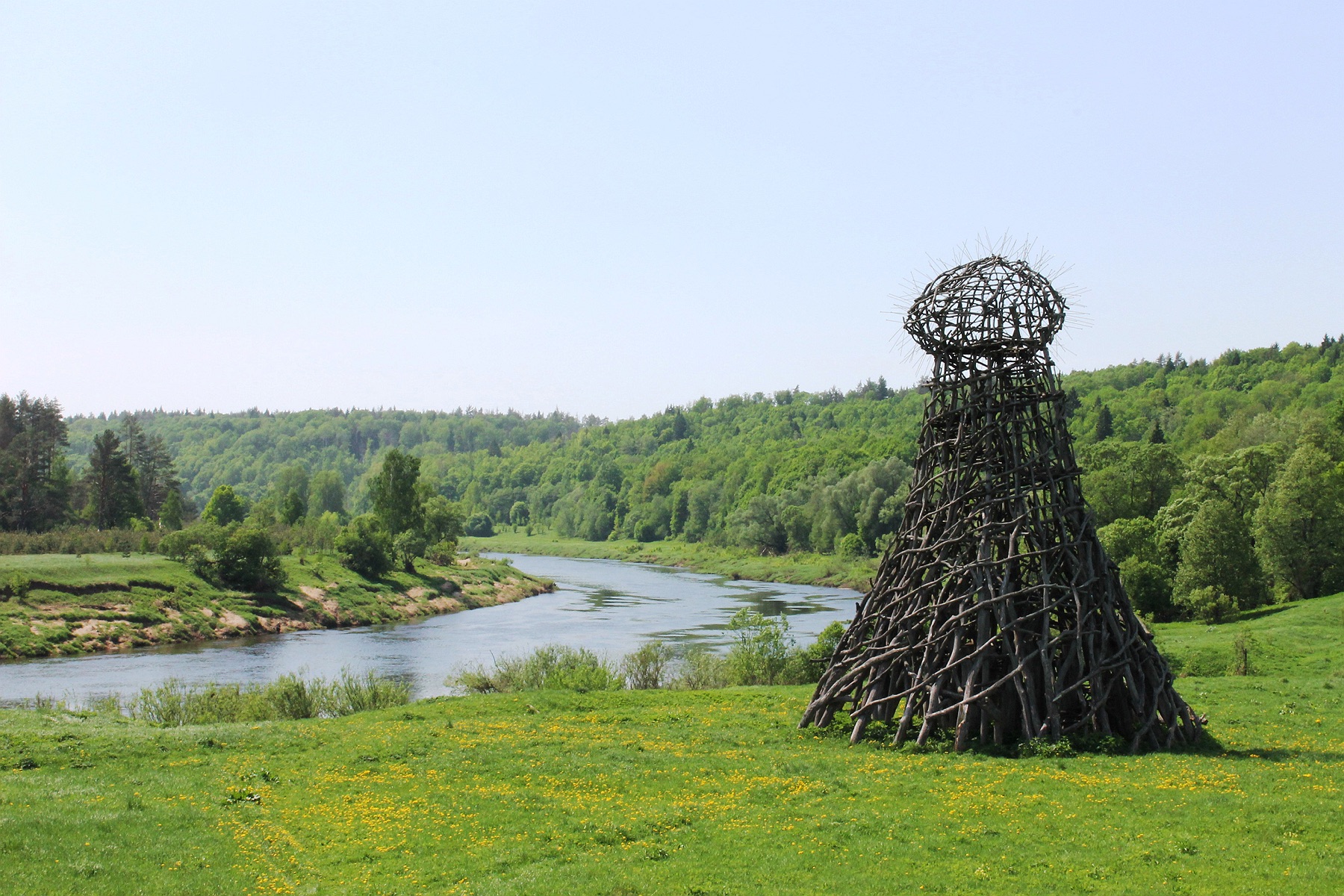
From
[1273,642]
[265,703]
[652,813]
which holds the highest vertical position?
[652,813]

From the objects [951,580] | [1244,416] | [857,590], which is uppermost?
[1244,416]

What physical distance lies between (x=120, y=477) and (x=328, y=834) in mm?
108122

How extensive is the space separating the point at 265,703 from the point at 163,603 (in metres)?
41.2

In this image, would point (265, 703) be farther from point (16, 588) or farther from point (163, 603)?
point (163, 603)

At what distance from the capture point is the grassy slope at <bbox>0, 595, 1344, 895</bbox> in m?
14.8

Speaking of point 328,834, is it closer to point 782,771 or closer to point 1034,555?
point 782,771

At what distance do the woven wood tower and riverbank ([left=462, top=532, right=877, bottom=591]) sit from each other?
57468 mm

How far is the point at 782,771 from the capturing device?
21.8 m

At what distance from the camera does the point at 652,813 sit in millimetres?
18578

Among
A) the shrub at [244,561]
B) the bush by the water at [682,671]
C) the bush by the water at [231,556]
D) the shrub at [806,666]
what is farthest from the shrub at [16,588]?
the shrub at [806,666]

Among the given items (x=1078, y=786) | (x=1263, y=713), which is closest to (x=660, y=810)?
(x=1078, y=786)

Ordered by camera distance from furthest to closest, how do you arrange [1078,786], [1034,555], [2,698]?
[2,698], [1034,555], [1078,786]

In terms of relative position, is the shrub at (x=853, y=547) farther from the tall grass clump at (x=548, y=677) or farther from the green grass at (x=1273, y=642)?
the tall grass clump at (x=548, y=677)

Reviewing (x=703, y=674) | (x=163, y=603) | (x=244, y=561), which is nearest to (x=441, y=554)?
(x=244, y=561)
